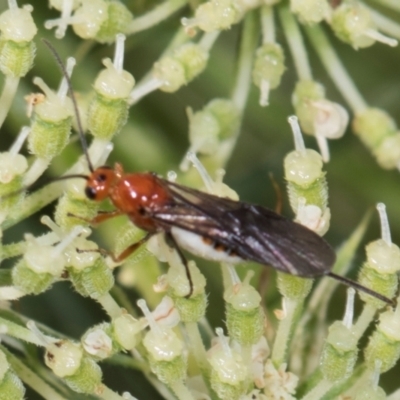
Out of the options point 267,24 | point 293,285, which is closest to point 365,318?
point 293,285

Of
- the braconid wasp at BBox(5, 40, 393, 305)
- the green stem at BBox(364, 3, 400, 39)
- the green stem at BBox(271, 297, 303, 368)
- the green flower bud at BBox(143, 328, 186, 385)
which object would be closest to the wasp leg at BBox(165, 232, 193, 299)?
the braconid wasp at BBox(5, 40, 393, 305)

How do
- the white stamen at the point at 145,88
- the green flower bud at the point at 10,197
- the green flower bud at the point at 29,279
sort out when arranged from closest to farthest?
the green flower bud at the point at 29,279 → the green flower bud at the point at 10,197 → the white stamen at the point at 145,88

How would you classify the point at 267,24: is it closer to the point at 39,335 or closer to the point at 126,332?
the point at 126,332

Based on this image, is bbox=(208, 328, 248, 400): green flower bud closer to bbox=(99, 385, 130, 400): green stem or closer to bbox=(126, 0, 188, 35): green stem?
bbox=(99, 385, 130, 400): green stem

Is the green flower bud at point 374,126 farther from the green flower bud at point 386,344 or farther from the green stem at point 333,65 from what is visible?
the green flower bud at point 386,344

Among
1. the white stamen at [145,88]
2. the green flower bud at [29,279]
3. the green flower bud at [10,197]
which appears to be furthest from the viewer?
the white stamen at [145,88]

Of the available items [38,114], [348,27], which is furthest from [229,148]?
[38,114]

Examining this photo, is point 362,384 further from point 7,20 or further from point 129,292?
point 7,20

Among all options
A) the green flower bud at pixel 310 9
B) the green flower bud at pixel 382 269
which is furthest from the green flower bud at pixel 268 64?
the green flower bud at pixel 382 269
